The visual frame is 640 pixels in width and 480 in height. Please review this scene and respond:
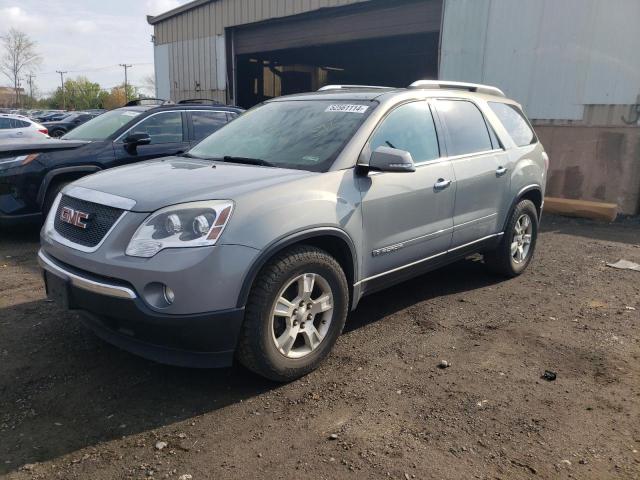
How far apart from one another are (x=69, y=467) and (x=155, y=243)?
44.4 inches

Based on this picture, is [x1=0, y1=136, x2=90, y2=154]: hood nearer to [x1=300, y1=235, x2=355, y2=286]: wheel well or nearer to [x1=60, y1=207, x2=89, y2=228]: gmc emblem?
[x1=60, y1=207, x2=89, y2=228]: gmc emblem

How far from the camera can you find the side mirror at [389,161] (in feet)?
11.2

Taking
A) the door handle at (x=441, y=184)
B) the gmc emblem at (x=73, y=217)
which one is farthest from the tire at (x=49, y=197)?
the door handle at (x=441, y=184)

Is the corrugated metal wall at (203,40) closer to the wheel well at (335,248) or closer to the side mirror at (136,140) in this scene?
the side mirror at (136,140)

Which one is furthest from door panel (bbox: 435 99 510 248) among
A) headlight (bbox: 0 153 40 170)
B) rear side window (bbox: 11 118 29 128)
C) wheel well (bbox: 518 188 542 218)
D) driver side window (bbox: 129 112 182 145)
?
rear side window (bbox: 11 118 29 128)

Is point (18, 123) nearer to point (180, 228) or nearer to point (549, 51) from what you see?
point (549, 51)

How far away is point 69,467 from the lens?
2.48 meters

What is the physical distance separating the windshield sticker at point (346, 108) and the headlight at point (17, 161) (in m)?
4.13

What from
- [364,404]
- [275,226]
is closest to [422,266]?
[364,404]

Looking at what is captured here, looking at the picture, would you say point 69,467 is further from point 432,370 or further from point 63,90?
point 63,90

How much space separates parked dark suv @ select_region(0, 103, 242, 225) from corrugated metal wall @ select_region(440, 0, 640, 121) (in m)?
5.40

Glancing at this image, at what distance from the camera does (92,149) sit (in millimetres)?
6688

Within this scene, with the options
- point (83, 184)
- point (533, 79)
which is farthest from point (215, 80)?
point (83, 184)

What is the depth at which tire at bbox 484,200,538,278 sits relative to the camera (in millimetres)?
5195
